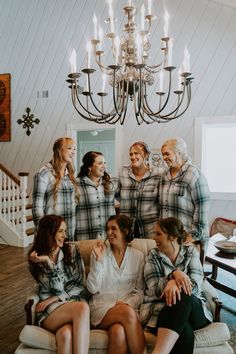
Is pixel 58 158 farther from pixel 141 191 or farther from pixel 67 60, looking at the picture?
pixel 67 60

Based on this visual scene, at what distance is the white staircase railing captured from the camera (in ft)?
17.6

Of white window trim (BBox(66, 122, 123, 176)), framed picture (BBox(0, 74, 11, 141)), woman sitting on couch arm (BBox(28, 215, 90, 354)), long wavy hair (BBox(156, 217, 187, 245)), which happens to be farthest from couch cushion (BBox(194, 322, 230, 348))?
framed picture (BBox(0, 74, 11, 141))

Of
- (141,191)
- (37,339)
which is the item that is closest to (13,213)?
(141,191)

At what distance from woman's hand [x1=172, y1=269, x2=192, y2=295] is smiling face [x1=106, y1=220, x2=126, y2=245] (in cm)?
41

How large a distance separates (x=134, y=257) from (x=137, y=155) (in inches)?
32.7

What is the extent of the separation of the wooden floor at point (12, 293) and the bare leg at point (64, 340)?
789 mm

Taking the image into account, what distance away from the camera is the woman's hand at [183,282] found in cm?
195

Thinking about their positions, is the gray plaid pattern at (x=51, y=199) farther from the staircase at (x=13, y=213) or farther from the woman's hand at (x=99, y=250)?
the staircase at (x=13, y=213)

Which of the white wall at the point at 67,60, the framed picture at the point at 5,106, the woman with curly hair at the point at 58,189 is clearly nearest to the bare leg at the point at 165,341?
the woman with curly hair at the point at 58,189

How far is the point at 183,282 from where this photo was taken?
1.96 metres

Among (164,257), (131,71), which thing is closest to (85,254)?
(164,257)

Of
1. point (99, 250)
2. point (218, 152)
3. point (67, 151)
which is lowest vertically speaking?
point (99, 250)

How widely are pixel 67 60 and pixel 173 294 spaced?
4.97 m

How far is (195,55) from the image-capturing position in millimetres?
4859
